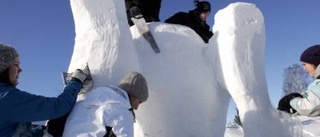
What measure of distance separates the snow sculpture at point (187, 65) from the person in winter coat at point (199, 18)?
551mm

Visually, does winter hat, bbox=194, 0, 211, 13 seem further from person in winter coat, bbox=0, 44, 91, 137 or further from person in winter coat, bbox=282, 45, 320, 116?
person in winter coat, bbox=0, 44, 91, 137

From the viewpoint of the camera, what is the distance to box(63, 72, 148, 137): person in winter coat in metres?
2.29

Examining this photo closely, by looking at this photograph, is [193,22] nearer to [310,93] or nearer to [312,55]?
[312,55]

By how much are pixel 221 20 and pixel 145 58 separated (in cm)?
79

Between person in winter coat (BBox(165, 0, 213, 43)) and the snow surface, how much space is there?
56 cm

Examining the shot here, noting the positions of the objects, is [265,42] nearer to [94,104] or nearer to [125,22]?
[125,22]

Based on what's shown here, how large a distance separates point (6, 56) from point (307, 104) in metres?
2.43

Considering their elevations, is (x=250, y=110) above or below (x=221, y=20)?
below

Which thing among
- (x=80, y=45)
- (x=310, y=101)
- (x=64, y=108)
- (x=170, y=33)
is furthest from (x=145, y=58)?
(x=310, y=101)

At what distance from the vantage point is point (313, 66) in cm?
356

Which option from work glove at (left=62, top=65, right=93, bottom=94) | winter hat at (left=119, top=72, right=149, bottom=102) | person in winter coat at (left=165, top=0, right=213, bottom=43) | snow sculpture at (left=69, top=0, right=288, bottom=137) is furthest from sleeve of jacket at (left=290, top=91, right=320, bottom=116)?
work glove at (left=62, top=65, right=93, bottom=94)

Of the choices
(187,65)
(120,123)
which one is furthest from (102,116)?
(187,65)

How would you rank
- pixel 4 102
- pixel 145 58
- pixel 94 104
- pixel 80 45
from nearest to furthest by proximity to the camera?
pixel 4 102 < pixel 94 104 < pixel 80 45 < pixel 145 58

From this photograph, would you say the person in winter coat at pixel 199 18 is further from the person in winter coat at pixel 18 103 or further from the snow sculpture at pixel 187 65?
the person in winter coat at pixel 18 103
